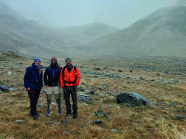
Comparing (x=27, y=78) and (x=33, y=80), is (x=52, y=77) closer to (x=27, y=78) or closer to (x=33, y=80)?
(x=33, y=80)

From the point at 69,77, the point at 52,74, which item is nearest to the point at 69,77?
the point at 69,77

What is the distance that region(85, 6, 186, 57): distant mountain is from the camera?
118062 millimetres

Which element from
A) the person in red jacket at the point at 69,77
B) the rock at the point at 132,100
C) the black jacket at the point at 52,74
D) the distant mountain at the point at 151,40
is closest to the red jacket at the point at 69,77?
the person in red jacket at the point at 69,77

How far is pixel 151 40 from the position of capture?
136125mm

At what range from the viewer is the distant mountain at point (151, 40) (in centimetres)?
11806

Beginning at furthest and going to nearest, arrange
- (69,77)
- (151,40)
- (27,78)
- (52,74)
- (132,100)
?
1. (151,40)
2. (132,100)
3. (52,74)
4. (69,77)
5. (27,78)

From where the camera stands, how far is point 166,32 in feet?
452

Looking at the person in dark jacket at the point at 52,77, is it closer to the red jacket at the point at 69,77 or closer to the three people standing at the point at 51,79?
the three people standing at the point at 51,79

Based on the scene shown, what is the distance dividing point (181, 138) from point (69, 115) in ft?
14.3

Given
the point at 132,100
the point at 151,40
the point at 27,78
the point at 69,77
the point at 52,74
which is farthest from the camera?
the point at 151,40

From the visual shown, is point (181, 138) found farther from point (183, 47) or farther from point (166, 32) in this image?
point (166, 32)

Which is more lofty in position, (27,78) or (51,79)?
(27,78)

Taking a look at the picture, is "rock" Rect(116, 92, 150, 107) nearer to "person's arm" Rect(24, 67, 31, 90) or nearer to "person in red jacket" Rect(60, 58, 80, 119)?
"person in red jacket" Rect(60, 58, 80, 119)

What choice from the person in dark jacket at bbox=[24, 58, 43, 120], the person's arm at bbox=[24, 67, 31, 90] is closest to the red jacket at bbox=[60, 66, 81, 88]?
the person in dark jacket at bbox=[24, 58, 43, 120]
